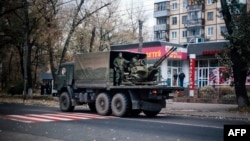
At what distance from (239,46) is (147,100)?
22.5 feet

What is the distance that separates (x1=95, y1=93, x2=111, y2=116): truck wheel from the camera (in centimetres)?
1909

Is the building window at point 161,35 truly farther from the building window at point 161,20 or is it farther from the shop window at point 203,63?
the shop window at point 203,63

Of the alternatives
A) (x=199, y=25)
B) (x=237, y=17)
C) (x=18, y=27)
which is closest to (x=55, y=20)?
(x=18, y=27)

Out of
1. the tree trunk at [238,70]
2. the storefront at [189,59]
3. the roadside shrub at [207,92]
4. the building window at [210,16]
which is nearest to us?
the tree trunk at [238,70]

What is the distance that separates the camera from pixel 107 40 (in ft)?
173

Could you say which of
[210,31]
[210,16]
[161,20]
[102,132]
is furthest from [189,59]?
[161,20]

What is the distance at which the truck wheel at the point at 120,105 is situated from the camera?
1822cm

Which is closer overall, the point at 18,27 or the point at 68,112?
the point at 68,112

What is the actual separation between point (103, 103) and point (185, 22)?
179ft

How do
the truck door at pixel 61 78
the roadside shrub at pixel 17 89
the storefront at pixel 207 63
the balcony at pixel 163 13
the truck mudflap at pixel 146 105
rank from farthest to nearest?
1. the balcony at pixel 163 13
2. the roadside shrub at pixel 17 89
3. the storefront at pixel 207 63
4. the truck door at pixel 61 78
5. the truck mudflap at pixel 146 105

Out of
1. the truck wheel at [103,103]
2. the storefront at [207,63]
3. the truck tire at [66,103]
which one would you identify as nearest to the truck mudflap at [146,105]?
the truck wheel at [103,103]

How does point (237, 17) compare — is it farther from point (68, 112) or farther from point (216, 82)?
point (216, 82)

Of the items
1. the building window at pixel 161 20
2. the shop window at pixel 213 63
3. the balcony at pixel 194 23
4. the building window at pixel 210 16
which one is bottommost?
the shop window at pixel 213 63

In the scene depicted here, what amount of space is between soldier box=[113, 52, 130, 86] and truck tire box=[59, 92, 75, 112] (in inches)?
144
